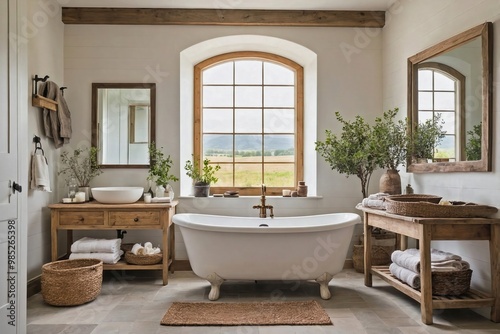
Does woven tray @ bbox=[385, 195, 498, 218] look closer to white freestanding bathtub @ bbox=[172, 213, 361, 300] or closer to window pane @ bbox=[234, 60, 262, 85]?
white freestanding bathtub @ bbox=[172, 213, 361, 300]

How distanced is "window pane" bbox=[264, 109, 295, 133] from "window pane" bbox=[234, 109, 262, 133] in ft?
0.26

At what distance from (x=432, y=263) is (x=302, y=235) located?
0.95 meters

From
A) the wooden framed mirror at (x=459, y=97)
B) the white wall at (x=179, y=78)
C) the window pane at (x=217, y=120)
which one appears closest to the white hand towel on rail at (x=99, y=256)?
the white wall at (x=179, y=78)

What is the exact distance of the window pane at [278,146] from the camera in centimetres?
474

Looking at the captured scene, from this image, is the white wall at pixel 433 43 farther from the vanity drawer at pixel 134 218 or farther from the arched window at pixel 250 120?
the vanity drawer at pixel 134 218

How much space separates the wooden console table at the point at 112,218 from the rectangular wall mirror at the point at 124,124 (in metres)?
0.70

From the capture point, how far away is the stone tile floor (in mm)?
2729

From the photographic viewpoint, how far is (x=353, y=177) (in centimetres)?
436

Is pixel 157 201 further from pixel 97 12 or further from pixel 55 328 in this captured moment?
pixel 97 12

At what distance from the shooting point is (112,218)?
3.70 meters

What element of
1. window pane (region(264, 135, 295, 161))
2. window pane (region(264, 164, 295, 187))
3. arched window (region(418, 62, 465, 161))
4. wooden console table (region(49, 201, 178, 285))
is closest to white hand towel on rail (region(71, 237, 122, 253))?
wooden console table (region(49, 201, 178, 285))

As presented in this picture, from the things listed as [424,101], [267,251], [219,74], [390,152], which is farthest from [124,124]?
[424,101]

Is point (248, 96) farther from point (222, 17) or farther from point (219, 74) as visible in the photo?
point (222, 17)

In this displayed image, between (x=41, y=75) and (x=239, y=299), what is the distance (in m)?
2.66
